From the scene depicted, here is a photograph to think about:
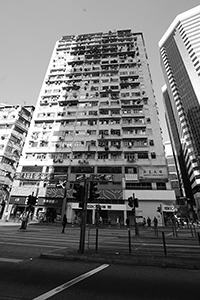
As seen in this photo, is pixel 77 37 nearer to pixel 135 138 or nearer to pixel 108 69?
pixel 108 69

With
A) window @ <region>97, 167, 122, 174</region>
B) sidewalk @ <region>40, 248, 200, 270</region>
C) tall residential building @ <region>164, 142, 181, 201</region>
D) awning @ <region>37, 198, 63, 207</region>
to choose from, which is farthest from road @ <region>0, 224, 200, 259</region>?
tall residential building @ <region>164, 142, 181, 201</region>

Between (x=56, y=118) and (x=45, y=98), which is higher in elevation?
(x=45, y=98)

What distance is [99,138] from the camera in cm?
3597

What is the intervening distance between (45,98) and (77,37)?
31302 millimetres

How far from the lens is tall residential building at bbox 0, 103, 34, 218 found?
1549 inches

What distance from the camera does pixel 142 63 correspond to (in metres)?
47.7

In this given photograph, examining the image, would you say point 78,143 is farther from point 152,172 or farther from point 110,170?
point 152,172

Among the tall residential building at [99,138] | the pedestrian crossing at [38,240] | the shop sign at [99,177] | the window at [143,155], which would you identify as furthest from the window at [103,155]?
the pedestrian crossing at [38,240]

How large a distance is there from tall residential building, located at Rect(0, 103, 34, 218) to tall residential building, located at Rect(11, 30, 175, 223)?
8.21 metres

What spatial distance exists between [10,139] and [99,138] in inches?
978

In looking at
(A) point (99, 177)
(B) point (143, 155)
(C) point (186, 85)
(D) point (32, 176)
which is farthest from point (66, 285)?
(C) point (186, 85)

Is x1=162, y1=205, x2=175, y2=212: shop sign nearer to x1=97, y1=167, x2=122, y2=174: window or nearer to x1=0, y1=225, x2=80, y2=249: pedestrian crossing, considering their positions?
x1=97, y1=167, x2=122, y2=174: window

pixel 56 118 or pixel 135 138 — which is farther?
pixel 56 118

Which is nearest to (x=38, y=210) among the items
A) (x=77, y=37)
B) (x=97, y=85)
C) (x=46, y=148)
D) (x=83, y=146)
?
(x=46, y=148)
